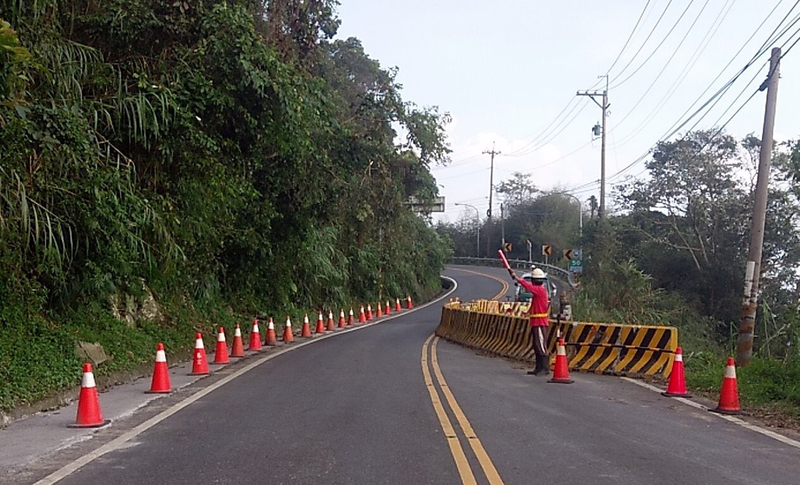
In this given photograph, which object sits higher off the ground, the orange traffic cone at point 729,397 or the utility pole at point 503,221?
the utility pole at point 503,221

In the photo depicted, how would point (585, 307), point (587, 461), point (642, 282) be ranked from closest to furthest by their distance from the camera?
point (587, 461)
point (585, 307)
point (642, 282)

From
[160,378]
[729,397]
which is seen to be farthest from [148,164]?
[729,397]

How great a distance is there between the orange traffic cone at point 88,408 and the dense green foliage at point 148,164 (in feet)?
3.73

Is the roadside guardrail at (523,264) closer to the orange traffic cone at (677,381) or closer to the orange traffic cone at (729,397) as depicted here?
the orange traffic cone at (677,381)

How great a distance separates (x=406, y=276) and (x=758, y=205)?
128 ft

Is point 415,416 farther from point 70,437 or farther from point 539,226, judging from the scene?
point 539,226

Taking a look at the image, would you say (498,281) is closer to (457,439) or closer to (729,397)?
(729,397)

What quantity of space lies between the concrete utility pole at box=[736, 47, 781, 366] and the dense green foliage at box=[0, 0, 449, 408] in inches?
364

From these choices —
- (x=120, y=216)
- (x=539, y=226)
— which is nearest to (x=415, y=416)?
(x=120, y=216)

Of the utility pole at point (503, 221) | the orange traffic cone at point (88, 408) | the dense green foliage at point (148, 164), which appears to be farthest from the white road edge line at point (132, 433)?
the utility pole at point (503, 221)

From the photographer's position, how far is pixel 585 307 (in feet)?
96.7

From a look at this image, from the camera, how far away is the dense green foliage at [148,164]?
1141 centimetres

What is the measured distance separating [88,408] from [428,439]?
4.01 metres

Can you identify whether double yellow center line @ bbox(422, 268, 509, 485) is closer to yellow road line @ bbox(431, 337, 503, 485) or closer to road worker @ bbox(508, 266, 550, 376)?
yellow road line @ bbox(431, 337, 503, 485)
